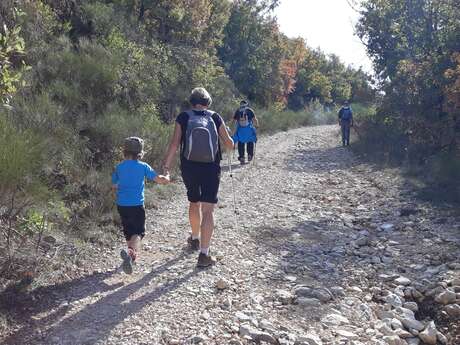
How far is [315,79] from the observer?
53781 mm

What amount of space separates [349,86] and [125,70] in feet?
196

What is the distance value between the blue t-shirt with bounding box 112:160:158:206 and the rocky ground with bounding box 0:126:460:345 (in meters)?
0.82

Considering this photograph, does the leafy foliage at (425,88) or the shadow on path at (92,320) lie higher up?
the leafy foliage at (425,88)

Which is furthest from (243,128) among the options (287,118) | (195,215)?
(287,118)

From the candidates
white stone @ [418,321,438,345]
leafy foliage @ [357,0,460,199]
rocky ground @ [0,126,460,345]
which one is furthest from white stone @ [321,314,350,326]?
leafy foliage @ [357,0,460,199]

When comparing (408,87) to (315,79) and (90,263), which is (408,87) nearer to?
(90,263)

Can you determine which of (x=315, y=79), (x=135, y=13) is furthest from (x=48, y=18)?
(x=315, y=79)

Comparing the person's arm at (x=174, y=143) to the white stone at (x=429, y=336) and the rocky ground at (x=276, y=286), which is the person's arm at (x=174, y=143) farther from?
the white stone at (x=429, y=336)

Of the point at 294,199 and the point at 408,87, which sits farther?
the point at 408,87

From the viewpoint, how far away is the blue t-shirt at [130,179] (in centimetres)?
514

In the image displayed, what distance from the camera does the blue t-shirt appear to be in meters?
5.14

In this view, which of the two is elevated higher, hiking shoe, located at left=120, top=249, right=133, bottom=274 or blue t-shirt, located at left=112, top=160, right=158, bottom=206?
blue t-shirt, located at left=112, top=160, right=158, bottom=206

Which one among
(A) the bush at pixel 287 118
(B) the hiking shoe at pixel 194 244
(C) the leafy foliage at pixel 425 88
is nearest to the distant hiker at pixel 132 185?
(B) the hiking shoe at pixel 194 244

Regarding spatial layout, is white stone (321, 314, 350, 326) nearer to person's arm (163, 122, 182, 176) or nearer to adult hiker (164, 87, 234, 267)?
adult hiker (164, 87, 234, 267)
